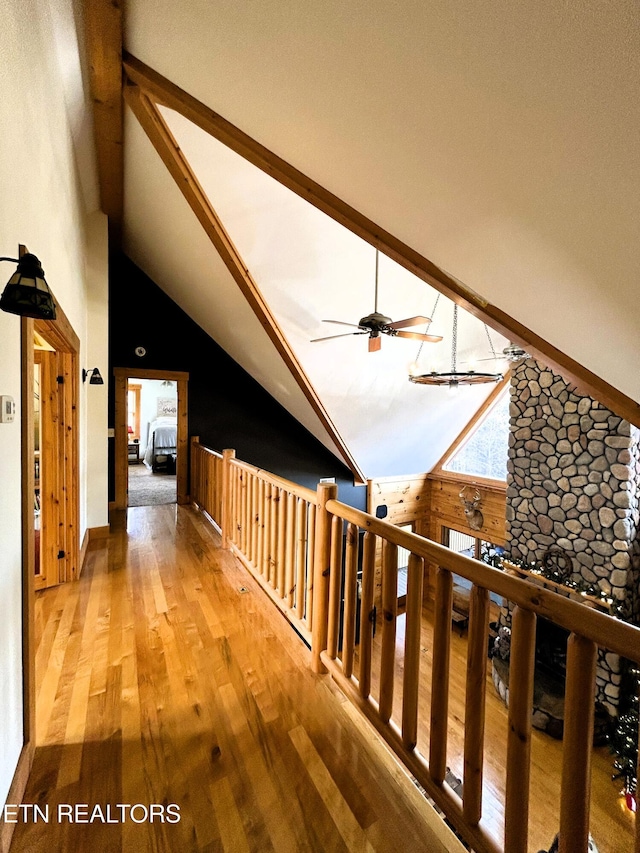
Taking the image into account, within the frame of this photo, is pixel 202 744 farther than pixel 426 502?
No

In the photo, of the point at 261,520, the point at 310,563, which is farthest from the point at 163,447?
the point at 310,563

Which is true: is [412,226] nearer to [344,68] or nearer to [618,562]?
[344,68]

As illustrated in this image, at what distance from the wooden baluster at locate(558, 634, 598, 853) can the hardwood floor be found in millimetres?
498

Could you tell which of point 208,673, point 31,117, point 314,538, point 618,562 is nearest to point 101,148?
point 31,117

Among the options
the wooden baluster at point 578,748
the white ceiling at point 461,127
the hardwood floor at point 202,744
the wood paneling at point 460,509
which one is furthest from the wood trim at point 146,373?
the wooden baluster at point 578,748

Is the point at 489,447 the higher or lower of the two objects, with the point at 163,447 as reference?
higher

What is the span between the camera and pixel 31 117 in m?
1.48

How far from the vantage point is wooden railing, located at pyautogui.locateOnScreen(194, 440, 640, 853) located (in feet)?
3.03

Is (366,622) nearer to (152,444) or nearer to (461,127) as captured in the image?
(461,127)

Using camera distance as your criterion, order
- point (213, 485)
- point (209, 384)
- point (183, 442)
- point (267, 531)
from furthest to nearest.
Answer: point (209, 384) → point (183, 442) → point (213, 485) → point (267, 531)

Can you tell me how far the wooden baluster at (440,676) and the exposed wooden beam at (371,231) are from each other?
149cm

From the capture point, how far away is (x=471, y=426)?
6875 millimetres

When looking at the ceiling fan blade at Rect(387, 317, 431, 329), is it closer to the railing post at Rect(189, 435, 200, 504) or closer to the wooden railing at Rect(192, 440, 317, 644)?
the wooden railing at Rect(192, 440, 317, 644)

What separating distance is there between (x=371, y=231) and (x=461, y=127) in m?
0.93
